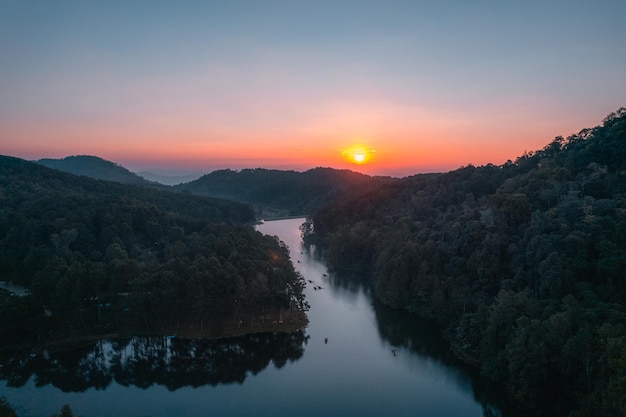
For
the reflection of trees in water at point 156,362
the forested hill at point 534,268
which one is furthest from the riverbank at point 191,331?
the forested hill at point 534,268

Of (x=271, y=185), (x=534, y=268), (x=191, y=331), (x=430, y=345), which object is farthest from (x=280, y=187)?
(x=534, y=268)

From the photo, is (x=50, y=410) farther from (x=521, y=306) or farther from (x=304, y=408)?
(x=521, y=306)

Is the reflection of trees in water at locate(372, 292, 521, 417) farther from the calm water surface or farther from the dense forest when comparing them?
the dense forest

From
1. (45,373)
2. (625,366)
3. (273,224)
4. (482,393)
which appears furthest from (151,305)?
(273,224)

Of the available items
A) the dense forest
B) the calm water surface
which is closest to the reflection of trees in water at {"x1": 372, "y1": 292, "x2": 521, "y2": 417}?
the calm water surface

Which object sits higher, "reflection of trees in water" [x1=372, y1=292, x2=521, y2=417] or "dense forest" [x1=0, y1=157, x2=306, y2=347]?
"dense forest" [x1=0, y1=157, x2=306, y2=347]

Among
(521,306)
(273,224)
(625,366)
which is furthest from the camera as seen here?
(273,224)
